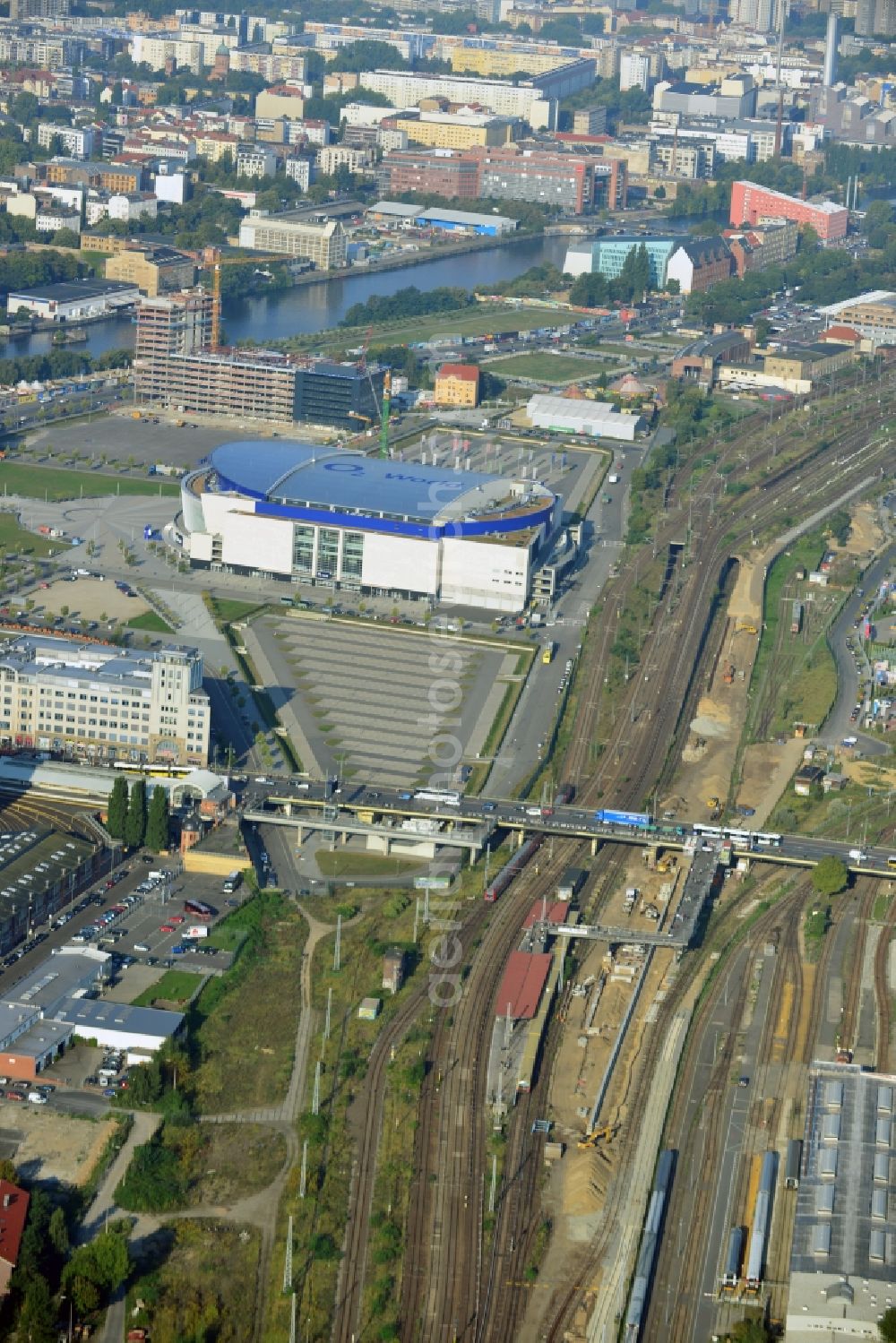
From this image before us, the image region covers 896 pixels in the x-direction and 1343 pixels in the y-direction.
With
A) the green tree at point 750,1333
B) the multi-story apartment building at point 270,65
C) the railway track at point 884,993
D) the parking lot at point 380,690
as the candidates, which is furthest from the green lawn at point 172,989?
the multi-story apartment building at point 270,65

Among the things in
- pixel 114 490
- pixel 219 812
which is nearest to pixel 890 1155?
pixel 219 812

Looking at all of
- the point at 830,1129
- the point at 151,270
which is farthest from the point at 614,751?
the point at 151,270

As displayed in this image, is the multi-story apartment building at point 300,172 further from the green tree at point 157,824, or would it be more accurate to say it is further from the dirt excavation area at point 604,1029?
the green tree at point 157,824

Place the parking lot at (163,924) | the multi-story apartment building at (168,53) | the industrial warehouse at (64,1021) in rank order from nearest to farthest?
the industrial warehouse at (64,1021)
the parking lot at (163,924)
the multi-story apartment building at (168,53)

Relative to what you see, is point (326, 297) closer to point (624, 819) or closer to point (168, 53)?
point (624, 819)

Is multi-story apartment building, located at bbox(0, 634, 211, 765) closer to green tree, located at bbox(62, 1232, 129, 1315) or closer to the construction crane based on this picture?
green tree, located at bbox(62, 1232, 129, 1315)
